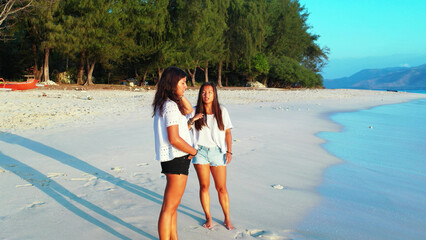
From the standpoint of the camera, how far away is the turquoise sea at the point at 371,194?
368 cm

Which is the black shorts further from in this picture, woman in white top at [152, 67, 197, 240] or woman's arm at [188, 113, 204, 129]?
woman's arm at [188, 113, 204, 129]

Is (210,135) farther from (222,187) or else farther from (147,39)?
(147,39)

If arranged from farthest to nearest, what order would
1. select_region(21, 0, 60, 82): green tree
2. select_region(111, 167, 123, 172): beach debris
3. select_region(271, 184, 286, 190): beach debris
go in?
select_region(21, 0, 60, 82): green tree, select_region(111, 167, 123, 172): beach debris, select_region(271, 184, 286, 190): beach debris

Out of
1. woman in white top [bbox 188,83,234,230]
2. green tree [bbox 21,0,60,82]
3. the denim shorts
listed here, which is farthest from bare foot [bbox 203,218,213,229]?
green tree [bbox 21,0,60,82]

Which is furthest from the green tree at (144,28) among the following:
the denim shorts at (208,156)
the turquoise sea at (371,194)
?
the denim shorts at (208,156)

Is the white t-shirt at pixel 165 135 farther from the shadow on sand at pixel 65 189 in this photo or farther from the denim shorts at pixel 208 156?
the shadow on sand at pixel 65 189

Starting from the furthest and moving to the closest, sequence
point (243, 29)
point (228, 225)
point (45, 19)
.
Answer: point (243, 29), point (45, 19), point (228, 225)

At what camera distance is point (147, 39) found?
2898 cm

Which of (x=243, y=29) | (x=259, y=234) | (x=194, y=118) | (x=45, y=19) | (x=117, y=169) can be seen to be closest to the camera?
(x=194, y=118)

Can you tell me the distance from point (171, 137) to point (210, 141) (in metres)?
0.82

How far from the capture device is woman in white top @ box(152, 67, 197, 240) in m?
2.78

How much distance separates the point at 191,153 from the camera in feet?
9.43

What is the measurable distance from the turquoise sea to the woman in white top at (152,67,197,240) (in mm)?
1343

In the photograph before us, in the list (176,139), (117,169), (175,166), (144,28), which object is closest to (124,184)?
(117,169)
